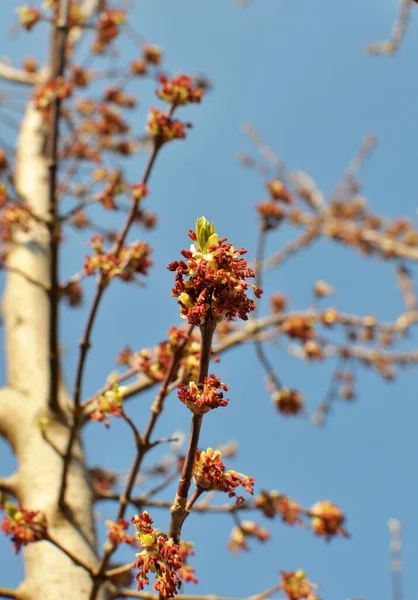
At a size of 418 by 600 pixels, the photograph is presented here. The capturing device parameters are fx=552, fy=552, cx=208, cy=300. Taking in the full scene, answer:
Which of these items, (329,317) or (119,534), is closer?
(119,534)

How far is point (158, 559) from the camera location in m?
1.34

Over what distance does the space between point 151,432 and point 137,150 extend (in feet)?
18.4

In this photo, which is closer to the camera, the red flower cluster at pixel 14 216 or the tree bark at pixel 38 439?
the tree bark at pixel 38 439

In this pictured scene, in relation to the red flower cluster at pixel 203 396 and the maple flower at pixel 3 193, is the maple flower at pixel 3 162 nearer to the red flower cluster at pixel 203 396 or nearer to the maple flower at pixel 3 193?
the maple flower at pixel 3 193

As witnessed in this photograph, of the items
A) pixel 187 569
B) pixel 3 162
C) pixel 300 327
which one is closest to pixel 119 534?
pixel 187 569

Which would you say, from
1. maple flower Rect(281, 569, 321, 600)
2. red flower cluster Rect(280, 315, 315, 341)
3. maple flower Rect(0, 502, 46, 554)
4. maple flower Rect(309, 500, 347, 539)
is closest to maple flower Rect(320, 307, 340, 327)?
red flower cluster Rect(280, 315, 315, 341)

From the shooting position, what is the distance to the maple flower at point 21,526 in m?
2.11

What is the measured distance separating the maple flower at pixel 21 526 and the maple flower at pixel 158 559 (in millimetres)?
919

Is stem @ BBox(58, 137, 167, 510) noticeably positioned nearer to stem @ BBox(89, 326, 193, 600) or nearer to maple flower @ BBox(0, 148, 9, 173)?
stem @ BBox(89, 326, 193, 600)

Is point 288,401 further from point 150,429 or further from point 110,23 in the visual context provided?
point 110,23

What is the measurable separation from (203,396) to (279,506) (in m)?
2.32

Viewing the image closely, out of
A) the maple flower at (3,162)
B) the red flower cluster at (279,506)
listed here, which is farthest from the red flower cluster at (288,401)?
the maple flower at (3,162)

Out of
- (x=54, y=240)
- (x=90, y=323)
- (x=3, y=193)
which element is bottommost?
(x=90, y=323)

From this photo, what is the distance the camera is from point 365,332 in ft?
21.7
